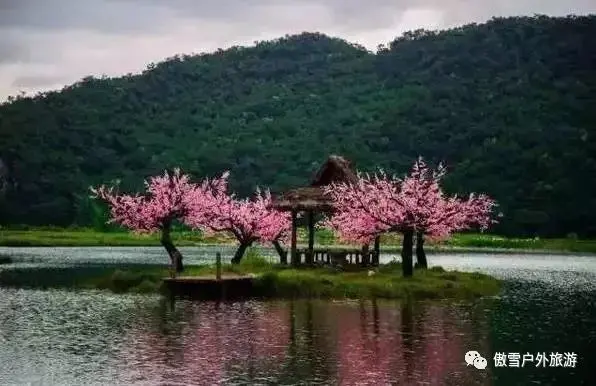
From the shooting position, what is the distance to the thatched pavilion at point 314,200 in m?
55.0

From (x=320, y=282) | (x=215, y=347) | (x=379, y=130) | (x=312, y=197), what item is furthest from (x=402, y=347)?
(x=379, y=130)

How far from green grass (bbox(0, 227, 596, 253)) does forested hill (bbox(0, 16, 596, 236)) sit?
23.6 feet

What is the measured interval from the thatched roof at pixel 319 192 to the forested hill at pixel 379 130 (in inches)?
2839

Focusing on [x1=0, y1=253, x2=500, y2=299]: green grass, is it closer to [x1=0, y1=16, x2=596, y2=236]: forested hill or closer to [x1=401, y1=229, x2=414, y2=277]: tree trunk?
[x1=401, y1=229, x2=414, y2=277]: tree trunk

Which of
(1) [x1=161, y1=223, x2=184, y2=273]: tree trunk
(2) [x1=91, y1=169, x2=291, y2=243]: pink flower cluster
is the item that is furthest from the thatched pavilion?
(1) [x1=161, y1=223, x2=184, y2=273]: tree trunk

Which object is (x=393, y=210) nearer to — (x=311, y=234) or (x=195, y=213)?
(x=311, y=234)

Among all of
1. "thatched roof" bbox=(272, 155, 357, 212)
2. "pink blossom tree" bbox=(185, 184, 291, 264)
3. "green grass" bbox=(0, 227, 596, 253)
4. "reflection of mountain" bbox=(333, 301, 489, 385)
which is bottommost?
"reflection of mountain" bbox=(333, 301, 489, 385)

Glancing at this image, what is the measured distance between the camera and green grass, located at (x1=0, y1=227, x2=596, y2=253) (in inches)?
4429

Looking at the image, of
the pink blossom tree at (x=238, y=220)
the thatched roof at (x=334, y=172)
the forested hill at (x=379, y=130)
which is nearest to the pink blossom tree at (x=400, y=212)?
the thatched roof at (x=334, y=172)

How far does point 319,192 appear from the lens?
184 feet

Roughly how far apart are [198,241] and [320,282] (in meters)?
76.6

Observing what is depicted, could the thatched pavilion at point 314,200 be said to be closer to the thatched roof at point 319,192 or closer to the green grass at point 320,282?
the thatched roof at point 319,192

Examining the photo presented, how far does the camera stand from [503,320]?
40.1m

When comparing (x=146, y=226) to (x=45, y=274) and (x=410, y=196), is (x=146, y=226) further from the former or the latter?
(x=410, y=196)
